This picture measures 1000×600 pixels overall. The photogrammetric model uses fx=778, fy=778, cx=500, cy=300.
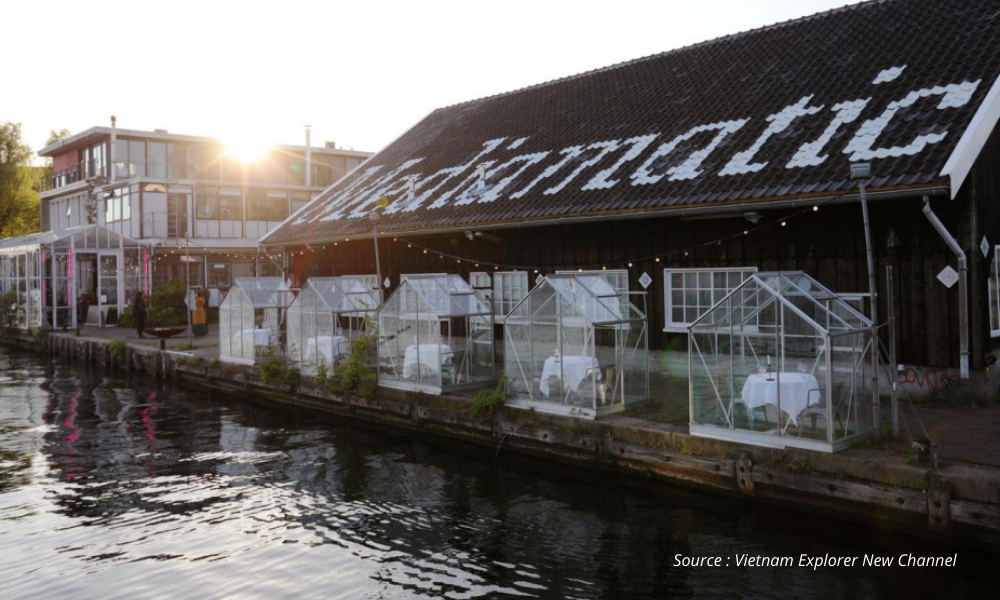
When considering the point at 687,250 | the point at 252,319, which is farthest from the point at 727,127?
the point at 252,319

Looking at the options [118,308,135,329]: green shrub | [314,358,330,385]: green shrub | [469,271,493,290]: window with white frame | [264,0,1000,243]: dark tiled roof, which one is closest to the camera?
[264,0,1000,243]: dark tiled roof

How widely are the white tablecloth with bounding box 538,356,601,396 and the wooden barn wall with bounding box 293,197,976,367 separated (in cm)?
318

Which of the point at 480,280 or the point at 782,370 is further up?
the point at 480,280

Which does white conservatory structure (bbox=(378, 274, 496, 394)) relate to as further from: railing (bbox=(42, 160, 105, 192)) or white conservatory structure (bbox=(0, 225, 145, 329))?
railing (bbox=(42, 160, 105, 192))

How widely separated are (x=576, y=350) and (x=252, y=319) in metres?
10.8

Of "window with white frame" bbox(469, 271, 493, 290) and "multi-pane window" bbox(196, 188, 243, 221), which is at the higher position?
"multi-pane window" bbox(196, 188, 243, 221)

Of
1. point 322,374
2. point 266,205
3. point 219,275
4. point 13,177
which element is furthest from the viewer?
point 13,177

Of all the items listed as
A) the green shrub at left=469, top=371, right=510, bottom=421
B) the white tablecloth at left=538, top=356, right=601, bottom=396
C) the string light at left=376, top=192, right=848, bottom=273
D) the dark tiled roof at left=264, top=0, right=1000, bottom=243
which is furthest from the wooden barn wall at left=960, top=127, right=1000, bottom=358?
the green shrub at left=469, top=371, right=510, bottom=421

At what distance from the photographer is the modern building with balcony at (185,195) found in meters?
39.0

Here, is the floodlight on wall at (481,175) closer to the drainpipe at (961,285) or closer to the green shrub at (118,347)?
the drainpipe at (961,285)

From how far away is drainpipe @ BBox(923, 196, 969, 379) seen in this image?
Result: 36.4 ft

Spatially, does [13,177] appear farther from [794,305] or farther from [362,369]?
[794,305]

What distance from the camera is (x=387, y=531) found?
9.80 m

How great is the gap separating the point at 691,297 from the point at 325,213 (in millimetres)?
13980
